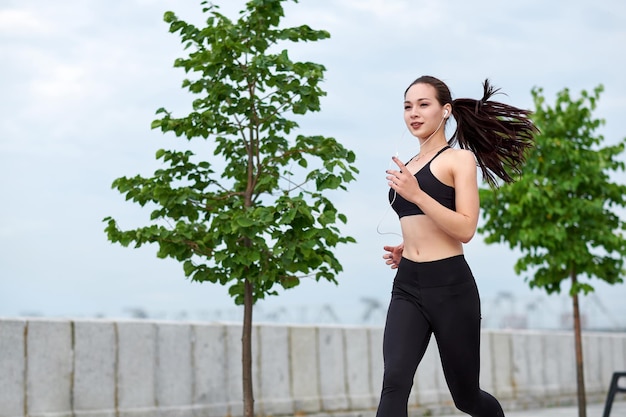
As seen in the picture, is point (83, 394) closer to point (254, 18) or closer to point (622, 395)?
point (254, 18)

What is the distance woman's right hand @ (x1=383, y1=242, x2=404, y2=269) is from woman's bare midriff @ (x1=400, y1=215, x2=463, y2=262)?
433 millimetres

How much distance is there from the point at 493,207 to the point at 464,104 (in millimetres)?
8934

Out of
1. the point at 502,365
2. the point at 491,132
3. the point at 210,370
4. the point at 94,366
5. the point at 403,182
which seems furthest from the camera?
the point at 502,365

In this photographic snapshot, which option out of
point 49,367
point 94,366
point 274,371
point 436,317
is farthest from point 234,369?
point 436,317

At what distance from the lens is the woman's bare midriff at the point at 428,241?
5180mm

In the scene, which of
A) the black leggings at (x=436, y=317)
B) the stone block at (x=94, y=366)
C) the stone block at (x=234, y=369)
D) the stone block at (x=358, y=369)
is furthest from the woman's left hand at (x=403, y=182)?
the stone block at (x=358, y=369)

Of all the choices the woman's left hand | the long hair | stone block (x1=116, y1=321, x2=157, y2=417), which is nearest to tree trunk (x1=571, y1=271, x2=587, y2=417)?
stone block (x1=116, y1=321, x2=157, y2=417)

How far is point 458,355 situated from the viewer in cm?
520

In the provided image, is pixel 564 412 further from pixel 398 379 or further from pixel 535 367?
pixel 398 379

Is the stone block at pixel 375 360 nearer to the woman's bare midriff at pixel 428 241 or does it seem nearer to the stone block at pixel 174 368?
the stone block at pixel 174 368

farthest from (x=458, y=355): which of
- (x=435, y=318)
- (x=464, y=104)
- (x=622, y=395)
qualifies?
(x=622, y=395)

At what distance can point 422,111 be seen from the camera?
→ 535 cm

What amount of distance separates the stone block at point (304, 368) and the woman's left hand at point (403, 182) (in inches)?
327

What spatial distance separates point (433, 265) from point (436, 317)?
10.2 inches
